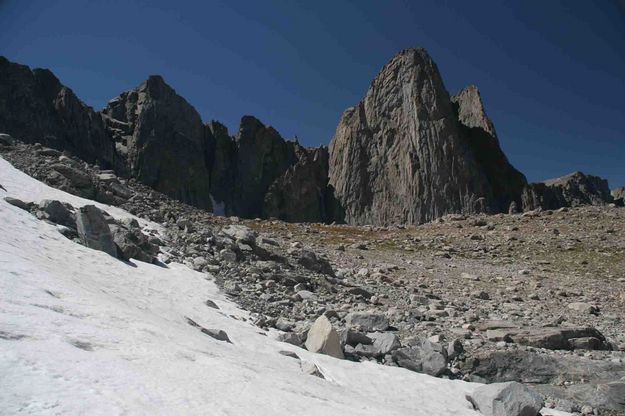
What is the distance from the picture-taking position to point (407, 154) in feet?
294

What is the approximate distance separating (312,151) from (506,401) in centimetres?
11207

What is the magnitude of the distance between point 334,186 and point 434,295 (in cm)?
9017

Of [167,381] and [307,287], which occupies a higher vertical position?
[307,287]

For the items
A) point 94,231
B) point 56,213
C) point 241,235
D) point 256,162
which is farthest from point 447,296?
point 256,162

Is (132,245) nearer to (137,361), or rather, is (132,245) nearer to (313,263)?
(313,263)

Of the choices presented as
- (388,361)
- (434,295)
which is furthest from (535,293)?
(388,361)

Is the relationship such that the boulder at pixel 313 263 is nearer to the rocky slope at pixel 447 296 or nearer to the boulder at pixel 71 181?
the rocky slope at pixel 447 296

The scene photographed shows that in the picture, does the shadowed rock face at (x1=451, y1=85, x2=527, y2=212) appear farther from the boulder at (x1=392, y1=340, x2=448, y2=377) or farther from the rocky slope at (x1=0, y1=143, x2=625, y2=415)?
the boulder at (x1=392, y1=340, x2=448, y2=377)

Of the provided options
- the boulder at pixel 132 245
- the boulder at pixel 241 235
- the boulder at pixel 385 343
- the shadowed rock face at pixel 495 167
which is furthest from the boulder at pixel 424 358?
the shadowed rock face at pixel 495 167

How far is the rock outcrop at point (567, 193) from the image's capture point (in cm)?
10512

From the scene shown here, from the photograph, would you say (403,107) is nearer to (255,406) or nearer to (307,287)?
(307,287)

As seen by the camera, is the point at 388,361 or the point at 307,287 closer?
the point at 388,361

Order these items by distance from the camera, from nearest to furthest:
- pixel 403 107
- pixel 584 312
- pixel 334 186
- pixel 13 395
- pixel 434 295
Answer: pixel 13 395 → pixel 584 312 → pixel 434 295 → pixel 403 107 → pixel 334 186

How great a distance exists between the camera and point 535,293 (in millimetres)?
18969
